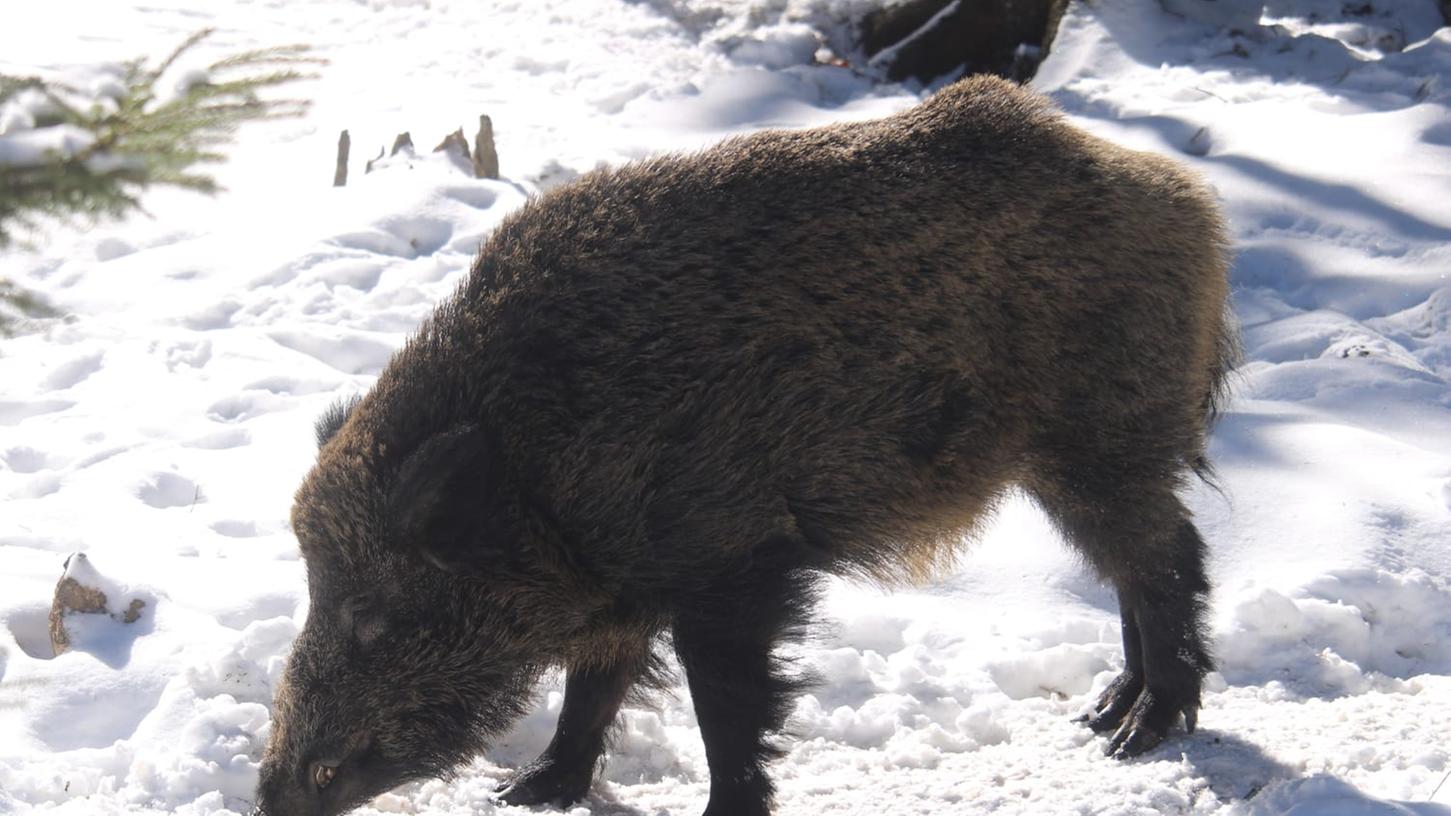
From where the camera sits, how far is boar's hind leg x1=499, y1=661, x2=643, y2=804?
382 centimetres

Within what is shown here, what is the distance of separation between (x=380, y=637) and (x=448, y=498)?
0.41m

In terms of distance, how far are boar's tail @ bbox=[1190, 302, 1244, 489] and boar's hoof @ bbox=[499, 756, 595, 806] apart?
1.84 meters

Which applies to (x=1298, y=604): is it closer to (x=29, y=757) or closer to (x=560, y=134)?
(x=29, y=757)

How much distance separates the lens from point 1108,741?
389 cm

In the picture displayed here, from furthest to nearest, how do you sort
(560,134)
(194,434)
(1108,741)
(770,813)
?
1. (560,134)
2. (194,434)
3. (1108,741)
4. (770,813)

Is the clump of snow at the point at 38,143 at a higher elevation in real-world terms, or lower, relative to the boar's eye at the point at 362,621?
higher

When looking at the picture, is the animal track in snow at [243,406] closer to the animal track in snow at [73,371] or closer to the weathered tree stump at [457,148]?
the animal track in snow at [73,371]

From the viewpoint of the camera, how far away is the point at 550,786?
3824mm

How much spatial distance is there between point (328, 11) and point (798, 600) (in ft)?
33.3

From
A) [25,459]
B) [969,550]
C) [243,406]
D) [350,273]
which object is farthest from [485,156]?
[969,550]

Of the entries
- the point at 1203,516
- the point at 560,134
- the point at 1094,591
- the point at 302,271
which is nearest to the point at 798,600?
the point at 1094,591

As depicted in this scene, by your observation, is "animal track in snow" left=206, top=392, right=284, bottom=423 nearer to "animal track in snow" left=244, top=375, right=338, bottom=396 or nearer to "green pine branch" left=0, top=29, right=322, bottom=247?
"animal track in snow" left=244, top=375, right=338, bottom=396

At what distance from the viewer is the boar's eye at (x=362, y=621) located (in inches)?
130

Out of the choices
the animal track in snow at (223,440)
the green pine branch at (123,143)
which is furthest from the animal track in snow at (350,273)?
the green pine branch at (123,143)
